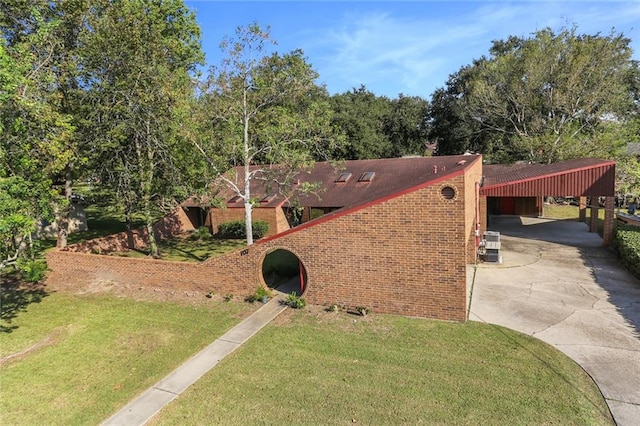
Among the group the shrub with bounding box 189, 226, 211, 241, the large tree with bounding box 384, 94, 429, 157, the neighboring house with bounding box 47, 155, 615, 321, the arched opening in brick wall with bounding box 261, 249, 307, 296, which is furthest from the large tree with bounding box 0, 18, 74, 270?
the large tree with bounding box 384, 94, 429, 157

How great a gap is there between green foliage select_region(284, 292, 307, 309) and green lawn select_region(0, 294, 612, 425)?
291mm

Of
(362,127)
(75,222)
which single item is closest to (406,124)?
(362,127)

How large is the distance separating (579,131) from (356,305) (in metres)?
32.6

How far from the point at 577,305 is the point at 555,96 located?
1023 inches

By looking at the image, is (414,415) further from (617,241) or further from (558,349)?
(617,241)

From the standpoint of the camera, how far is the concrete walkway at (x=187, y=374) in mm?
7441

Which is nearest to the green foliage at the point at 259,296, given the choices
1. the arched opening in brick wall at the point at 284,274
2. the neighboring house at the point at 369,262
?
the neighboring house at the point at 369,262

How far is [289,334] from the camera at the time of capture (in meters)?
10.5

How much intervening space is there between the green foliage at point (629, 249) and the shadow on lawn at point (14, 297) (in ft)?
70.5

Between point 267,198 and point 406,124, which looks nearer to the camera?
point 267,198

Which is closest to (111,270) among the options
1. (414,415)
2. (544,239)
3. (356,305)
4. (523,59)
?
(356,305)

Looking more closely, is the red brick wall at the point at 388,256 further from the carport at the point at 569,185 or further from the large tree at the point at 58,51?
the large tree at the point at 58,51

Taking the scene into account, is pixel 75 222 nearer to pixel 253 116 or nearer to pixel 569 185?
pixel 253 116

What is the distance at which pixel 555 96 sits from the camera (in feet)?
103
